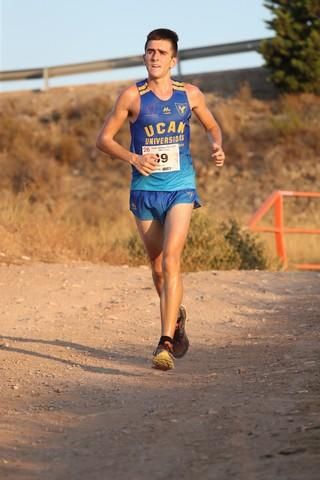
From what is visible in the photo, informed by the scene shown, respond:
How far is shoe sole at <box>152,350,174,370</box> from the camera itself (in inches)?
332

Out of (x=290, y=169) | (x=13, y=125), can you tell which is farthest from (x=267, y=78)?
(x=13, y=125)

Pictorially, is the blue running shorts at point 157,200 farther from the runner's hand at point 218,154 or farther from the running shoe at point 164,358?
the running shoe at point 164,358

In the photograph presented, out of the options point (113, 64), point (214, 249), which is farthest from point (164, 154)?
point (113, 64)

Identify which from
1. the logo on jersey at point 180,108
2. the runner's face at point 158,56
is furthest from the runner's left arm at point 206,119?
the runner's face at point 158,56

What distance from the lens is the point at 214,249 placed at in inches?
679

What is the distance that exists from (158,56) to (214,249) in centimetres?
873

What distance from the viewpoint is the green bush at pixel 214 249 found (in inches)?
667

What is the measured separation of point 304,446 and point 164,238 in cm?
310

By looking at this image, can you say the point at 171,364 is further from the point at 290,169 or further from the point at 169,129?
the point at 290,169

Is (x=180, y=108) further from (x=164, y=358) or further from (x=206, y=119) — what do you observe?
(x=164, y=358)

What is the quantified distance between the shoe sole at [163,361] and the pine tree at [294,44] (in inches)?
1113

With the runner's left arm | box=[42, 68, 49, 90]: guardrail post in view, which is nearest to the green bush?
the runner's left arm

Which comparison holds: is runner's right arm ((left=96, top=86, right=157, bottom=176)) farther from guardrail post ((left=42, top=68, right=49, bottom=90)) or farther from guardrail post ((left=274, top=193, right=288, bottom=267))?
guardrail post ((left=42, top=68, right=49, bottom=90))

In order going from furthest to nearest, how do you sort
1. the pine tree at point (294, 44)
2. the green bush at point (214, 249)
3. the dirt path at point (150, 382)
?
the pine tree at point (294, 44) → the green bush at point (214, 249) → the dirt path at point (150, 382)
